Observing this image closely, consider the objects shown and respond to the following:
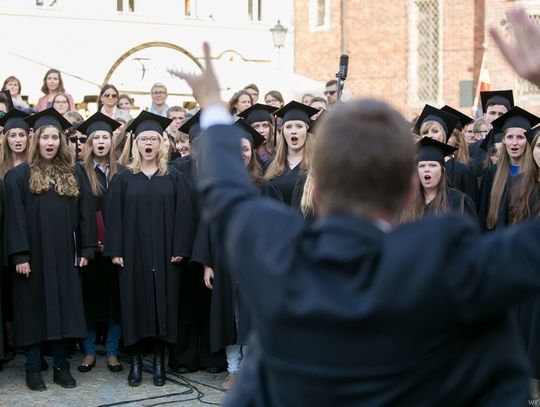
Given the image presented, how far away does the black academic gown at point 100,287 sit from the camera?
9.30 m

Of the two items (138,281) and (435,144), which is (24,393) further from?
(435,144)

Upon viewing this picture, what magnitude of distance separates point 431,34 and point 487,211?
19854 mm

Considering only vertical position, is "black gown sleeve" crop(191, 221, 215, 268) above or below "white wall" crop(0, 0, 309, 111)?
below

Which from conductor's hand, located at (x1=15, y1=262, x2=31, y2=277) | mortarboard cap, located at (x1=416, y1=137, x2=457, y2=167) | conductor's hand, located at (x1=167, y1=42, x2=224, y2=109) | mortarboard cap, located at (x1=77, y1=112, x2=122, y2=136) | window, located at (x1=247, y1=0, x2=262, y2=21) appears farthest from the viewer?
window, located at (x1=247, y1=0, x2=262, y2=21)

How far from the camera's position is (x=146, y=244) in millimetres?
8742

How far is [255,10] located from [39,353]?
889 inches

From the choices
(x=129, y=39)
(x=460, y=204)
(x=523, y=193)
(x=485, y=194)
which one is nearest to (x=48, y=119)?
(x=460, y=204)

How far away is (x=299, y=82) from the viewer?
70.3 feet

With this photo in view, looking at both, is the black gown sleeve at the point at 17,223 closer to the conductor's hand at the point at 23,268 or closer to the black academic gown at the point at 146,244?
the conductor's hand at the point at 23,268

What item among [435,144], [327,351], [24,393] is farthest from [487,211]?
[327,351]

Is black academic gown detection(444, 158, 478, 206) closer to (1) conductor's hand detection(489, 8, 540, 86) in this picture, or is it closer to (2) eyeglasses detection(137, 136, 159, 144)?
(2) eyeglasses detection(137, 136, 159, 144)

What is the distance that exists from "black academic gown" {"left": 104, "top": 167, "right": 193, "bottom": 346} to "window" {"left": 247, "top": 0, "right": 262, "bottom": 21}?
71.0 feet

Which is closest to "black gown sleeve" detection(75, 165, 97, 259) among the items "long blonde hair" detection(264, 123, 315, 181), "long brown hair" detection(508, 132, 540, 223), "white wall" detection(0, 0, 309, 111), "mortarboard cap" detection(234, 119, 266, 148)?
"mortarboard cap" detection(234, 119, 266, 148)

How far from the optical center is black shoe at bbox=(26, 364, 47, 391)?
8.31 m
